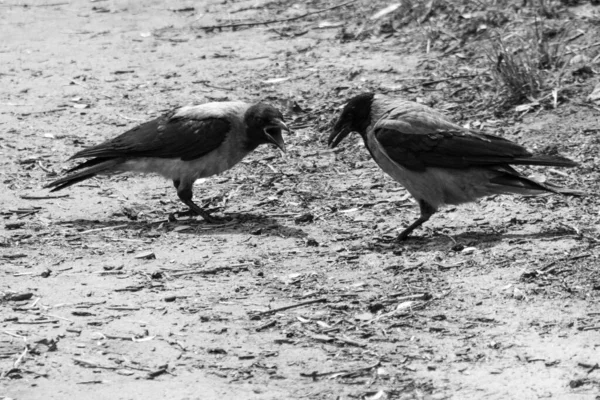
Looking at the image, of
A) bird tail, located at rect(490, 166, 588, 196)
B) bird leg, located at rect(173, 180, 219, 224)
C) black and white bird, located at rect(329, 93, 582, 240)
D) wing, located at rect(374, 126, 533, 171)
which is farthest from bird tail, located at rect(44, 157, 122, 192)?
bird tail, located at rect(490, 166, 588, 196)

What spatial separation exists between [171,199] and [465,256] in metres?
2.69

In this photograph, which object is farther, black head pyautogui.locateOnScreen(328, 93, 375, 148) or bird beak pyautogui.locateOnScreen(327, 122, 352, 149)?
bird beak pyautogui.locateOnScreen(327, 122, 352, 149)

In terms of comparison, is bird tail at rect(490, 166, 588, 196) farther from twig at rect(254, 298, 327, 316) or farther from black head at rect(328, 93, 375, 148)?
twig at rect(254, 298, 327, 316)

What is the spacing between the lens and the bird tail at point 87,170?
8.55 m

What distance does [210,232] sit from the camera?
8062 mm

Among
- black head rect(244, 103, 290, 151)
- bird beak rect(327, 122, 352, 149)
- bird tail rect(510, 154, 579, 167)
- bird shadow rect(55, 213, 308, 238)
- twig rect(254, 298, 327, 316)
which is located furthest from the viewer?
black head rect(244, 103, 290, 151)

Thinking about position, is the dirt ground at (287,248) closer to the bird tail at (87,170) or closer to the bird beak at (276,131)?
the bird tail at (87,170)

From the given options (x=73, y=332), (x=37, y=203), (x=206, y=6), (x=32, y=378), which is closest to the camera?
(x=32, y=378)

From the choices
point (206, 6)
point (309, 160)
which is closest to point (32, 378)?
point (309, 160)

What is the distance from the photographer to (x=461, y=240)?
751 centimetres

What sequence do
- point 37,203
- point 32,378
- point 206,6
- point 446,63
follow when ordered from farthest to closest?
point 206,6, point 446,63, point 37,203, point 32,378

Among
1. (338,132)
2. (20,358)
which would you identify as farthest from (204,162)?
(20,358)

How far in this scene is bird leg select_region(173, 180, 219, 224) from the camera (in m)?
8.32

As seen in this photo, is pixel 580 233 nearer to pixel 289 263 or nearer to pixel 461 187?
pixel 461 187
